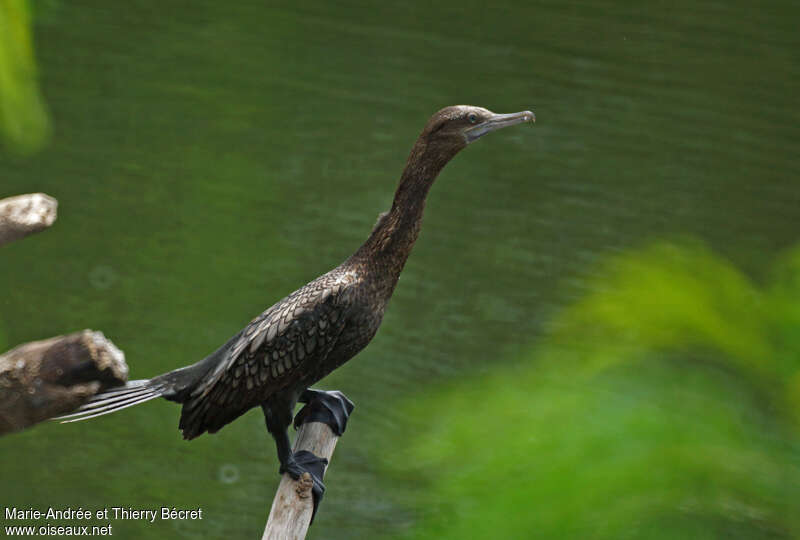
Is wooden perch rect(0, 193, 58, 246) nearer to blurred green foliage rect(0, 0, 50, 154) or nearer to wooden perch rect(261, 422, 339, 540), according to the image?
blurred green foliage rect(0, 0, 50, 154)

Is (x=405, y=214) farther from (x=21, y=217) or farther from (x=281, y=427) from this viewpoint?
(x=21, y=217)

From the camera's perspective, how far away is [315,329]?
7.15 feet

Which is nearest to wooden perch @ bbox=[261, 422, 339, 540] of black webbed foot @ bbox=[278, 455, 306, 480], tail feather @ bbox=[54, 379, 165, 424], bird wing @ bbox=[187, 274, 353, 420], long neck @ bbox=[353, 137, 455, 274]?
black webbed foot @ bbox=[278, 455, 306, 480]

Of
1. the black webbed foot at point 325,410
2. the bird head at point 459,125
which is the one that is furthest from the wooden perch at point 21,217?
the black webbed foot at point 325,410

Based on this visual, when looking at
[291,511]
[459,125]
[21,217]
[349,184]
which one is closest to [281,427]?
[291,511]

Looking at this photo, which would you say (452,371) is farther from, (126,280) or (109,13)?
(109,13)

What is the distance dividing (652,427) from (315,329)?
3.26 ft

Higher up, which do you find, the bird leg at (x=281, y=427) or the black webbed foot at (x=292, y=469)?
the bird leg at (x=281, y=427)

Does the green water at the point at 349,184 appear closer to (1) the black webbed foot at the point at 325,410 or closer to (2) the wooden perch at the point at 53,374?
(1) the black webbed foot at the point at 325,410

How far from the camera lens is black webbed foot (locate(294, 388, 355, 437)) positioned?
98.0 inches

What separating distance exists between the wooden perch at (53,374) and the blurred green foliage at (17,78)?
0.25m

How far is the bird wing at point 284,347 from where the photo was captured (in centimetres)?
217

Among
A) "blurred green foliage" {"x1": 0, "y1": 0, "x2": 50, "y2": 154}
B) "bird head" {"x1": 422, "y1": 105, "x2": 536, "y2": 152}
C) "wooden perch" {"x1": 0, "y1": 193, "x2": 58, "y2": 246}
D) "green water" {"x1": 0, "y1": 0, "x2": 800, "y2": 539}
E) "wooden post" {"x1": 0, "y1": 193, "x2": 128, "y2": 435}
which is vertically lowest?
"green water" {"x1": 0, "y1": 0, "x2": 800, "y2": 539}

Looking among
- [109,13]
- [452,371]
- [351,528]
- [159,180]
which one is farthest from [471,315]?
[109,13]
